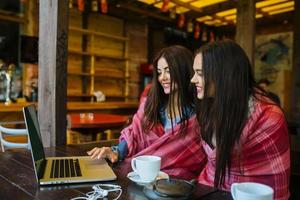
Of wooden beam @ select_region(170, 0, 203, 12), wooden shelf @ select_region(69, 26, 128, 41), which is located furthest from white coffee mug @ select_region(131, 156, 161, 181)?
wooden shelf @ select_region(69, 26, 128, 41)

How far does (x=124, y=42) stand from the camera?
644cm

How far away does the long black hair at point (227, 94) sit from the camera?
120cm

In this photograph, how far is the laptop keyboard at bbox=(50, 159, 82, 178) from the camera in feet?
3.83

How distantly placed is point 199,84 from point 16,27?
4.49 meters

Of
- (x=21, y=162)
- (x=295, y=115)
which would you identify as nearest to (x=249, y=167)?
(x=21, y=162)

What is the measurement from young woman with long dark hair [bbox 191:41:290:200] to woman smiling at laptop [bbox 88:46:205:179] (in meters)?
0.39

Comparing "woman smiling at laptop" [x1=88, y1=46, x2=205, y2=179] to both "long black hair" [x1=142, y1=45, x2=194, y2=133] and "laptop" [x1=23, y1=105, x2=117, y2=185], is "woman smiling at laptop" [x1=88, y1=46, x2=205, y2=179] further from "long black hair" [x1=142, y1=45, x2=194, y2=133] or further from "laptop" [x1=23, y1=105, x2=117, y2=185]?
"laptop" [x1=23, y1=105, x2=117, y2=185]

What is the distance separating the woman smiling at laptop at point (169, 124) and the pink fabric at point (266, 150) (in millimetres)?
412

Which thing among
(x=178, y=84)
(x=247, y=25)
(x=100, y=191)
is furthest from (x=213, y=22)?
(x=100, y=191)

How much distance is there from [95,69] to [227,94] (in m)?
4.97

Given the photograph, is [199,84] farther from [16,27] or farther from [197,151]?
[16,27]

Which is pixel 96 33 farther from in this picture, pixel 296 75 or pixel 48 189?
pixel 48 189

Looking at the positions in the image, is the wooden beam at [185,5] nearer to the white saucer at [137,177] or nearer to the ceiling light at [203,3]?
the ceiling light at [203,3]

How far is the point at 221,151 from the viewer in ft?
3.95
